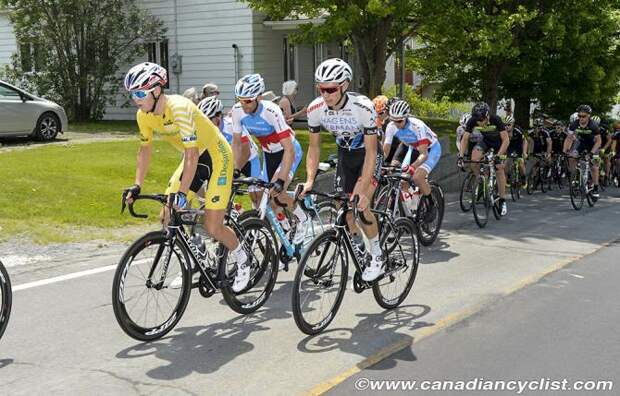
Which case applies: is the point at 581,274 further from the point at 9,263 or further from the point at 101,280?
the point at 9,263

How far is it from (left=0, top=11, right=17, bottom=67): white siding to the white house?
21.3ft

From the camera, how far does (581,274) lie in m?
8.43

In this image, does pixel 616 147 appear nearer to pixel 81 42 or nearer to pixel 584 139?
pixel 584 139

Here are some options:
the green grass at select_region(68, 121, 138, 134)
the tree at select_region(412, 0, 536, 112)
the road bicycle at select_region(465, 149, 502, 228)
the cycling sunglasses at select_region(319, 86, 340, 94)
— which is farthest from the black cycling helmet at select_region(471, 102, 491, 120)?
the green grass at select_region(68, 121, 138, 134)

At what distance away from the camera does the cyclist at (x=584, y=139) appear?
1489 centimetres

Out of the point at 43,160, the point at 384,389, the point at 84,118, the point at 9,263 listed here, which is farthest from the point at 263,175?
the point at 84,118

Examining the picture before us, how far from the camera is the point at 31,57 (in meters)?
26.6

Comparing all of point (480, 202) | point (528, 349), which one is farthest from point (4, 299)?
point (480, 202)

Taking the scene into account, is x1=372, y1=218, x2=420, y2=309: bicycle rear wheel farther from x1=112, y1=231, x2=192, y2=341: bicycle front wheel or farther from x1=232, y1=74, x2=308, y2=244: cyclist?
x1=112, y1=231, x2=192, y2=341: bicycle front wheel

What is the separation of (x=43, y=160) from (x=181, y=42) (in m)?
12.4

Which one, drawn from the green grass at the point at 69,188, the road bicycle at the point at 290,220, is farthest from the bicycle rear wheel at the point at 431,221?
the green grass at the point at 69,188

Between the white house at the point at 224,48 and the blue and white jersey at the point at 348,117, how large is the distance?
18390mm

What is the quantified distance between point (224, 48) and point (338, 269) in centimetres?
2041

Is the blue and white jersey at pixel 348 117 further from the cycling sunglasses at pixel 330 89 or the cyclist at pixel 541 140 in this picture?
the cyclist at pixel 541 140
